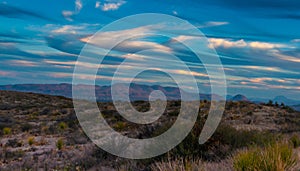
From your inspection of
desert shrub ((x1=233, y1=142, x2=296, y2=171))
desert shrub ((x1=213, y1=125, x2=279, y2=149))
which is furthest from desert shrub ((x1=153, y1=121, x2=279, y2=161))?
desert shrub ((x1=233, y1=142, x2=296, y2=171))

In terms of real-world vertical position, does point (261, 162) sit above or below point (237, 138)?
above

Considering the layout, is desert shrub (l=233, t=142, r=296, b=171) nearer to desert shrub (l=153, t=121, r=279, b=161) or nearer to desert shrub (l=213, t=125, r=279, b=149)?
desert shrub (l=153, t=121, r=279, b=161)

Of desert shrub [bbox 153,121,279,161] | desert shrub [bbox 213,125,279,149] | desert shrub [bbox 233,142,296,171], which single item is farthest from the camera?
desert shrub [bbox 213,125,279,149]

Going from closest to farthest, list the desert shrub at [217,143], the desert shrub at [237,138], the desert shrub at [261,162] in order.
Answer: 1. the desert shrub at [261,162]
2. the desert shrub at [217,143]
3. the desert shrub at [237,138]

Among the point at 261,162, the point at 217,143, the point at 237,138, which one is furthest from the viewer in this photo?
the point at 237,138

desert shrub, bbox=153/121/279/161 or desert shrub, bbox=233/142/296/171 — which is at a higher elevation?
desert shrub, bbox=233/142/296/171

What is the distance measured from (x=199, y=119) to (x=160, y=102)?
962 inches

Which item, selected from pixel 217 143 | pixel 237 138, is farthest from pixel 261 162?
pixel 237 138

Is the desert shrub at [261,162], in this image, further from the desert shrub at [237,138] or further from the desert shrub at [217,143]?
the desert shrub at [237,138]

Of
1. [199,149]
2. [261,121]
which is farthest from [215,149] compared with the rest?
[261,121]

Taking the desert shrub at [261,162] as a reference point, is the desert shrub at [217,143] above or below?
below

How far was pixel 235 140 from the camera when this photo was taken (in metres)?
11.7

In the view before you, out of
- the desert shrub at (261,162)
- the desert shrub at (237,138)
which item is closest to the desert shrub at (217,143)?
the desert shrub at (237,138)

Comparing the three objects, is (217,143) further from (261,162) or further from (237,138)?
(261,162)
